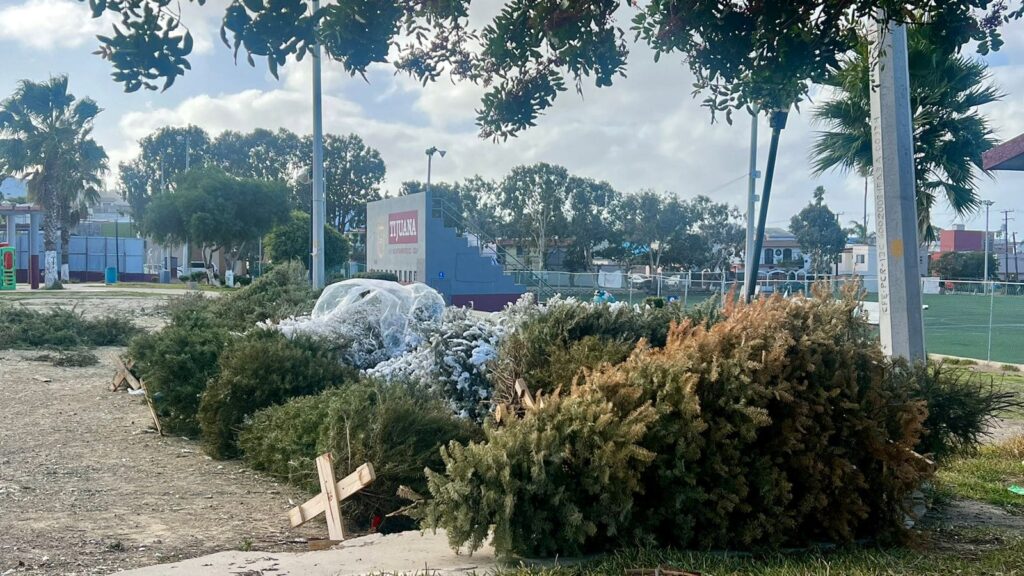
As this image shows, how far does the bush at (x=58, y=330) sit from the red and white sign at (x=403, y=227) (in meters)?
11.3

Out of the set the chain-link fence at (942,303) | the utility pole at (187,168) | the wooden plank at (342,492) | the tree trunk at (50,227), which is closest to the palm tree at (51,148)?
the tree trunk at (50,227)

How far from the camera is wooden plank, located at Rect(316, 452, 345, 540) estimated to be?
618cm

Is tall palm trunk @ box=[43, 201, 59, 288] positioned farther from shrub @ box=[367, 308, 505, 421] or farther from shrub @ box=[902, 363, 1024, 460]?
shrub @ box=[902, 363, 1024, 460]

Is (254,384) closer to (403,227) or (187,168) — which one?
(403,227)

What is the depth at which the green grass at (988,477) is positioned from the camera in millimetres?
7012

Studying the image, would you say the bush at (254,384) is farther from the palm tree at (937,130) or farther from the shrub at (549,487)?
the palm tree at (937,130)

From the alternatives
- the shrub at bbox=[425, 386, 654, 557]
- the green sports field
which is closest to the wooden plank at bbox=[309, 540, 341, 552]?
the shrub at bbox=[425, 386, 654, 557]

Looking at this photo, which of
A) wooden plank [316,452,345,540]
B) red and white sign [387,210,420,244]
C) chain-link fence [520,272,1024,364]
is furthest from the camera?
red and white sign [387,210,420,244]

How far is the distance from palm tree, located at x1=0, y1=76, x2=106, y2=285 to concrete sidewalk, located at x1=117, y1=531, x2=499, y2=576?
154 feet

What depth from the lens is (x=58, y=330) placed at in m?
20.7

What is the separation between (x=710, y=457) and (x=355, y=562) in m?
2.00

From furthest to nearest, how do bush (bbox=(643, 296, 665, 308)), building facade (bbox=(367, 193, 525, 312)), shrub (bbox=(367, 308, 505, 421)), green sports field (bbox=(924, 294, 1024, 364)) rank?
1. building facade (bbox=(367, 193, 525, 312))
2. green sports field (bbox=(924, 294, 1024, 364))
3. bush (bbox=(643, 296, 665, 308))
4. shrub (bbox=(367, 308, 505, 421))

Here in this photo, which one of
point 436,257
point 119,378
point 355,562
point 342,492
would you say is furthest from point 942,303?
point 355,562

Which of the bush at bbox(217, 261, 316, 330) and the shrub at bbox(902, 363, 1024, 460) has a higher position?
the bush at bbox(217, 261, 316, 330)
